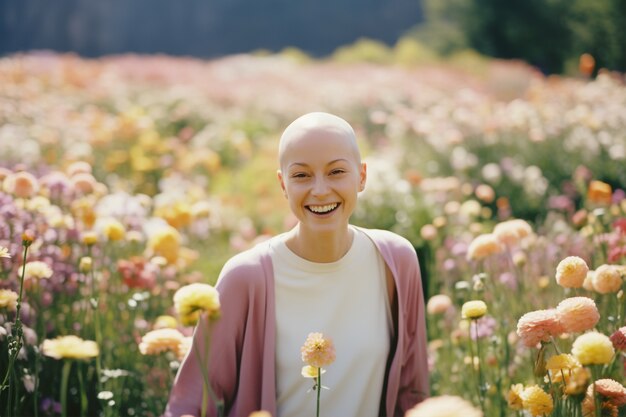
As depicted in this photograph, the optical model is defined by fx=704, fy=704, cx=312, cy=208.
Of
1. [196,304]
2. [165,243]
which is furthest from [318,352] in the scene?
[165,243]

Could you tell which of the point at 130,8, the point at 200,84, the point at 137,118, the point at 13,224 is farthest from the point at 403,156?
the point at 130,8

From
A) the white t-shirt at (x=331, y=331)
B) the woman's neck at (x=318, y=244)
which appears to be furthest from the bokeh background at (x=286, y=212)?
the woman's neck at (x=318, y=244)

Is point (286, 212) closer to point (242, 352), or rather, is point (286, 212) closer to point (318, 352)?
point (242, 352)

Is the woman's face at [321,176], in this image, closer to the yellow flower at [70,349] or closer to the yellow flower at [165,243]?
the yellow flower at [70,349]

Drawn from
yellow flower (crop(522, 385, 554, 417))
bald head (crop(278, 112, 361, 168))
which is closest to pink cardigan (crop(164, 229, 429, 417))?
bald head (crop(278, 112, 361, 168))

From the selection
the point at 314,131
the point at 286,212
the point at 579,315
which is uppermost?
the point at 314,131

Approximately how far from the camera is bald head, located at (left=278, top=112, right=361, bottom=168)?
6.51 feet

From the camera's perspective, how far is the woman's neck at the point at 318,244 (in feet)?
6.88

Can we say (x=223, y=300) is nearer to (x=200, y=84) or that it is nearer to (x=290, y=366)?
(x=290, y=366)

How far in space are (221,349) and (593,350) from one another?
1066mm

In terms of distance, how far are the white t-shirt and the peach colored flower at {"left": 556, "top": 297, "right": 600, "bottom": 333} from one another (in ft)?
2.14

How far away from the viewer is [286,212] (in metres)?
5.15

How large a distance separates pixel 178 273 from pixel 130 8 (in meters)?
26.2

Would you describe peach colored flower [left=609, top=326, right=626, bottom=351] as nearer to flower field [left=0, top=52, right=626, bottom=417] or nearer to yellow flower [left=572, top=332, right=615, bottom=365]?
flower field [left=0, top=52, right=626, bottom=417]
